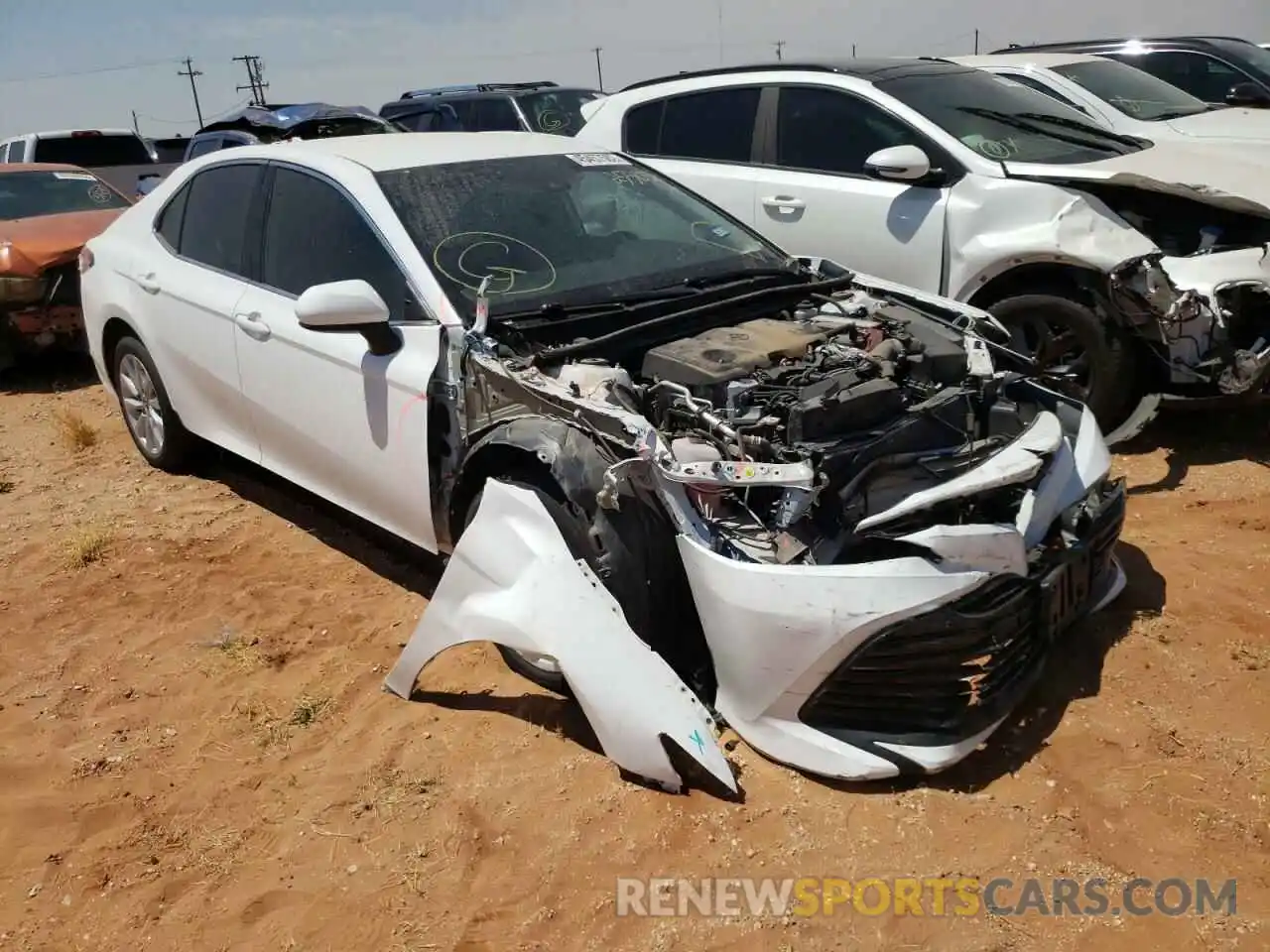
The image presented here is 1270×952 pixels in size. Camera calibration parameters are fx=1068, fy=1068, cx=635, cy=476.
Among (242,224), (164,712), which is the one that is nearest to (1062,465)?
(164,712)

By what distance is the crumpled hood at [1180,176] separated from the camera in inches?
197

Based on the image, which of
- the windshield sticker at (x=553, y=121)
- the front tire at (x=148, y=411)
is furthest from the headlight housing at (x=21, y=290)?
the windshield sticker at (x=553, y=121)

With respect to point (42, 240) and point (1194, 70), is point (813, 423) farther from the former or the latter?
point (1194, 70)

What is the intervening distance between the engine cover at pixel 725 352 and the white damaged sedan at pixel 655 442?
1 centimetres

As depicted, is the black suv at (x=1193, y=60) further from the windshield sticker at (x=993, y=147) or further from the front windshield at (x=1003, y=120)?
the windshield sticker at (x=993, y=147)

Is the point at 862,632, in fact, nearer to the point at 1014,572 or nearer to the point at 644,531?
the point at 1014,572

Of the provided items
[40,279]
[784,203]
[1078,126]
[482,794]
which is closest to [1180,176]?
[1078,126]

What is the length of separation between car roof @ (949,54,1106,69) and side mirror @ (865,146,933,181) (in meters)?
2.69

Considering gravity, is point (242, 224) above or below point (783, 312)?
above

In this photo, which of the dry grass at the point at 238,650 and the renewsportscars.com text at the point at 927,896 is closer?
the renewsportscars.com text at the point at 927,896

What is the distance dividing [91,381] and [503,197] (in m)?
5.90

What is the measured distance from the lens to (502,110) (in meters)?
10.9

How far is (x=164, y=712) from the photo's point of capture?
3639 millimetres

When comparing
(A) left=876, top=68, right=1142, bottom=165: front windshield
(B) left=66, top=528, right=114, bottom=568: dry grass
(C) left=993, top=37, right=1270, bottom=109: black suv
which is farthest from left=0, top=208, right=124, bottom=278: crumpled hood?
(C) left=993, top=37, right=1270, bottom=109: black suv
